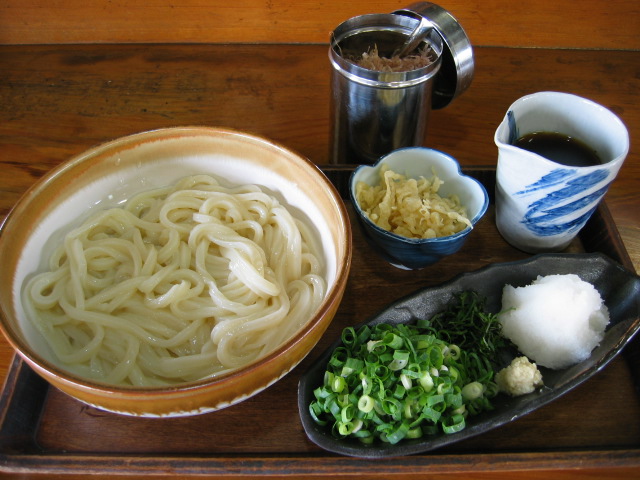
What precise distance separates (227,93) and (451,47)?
3.26 feet

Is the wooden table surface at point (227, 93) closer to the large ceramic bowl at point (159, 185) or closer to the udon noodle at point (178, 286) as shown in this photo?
the large ceramic bowl at point (159, 185)

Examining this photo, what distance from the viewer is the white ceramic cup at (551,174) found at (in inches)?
56.3

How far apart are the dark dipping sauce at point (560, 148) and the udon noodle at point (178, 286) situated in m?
0.74

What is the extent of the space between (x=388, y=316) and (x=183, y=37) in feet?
5.90

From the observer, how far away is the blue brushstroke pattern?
4.64 feet

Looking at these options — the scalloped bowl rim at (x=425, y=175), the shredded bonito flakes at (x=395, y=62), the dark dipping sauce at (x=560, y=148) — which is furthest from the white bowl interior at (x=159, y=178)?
the dark dipping sauce at (x=560, y=148)

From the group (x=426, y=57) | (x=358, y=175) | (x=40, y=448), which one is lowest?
(x=40, y=448)

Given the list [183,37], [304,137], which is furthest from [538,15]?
[183,37]

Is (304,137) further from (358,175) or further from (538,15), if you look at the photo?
(538,15)

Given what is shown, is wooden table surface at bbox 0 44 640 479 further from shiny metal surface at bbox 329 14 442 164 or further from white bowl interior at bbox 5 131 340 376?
white bowl interior at bbox 5 131 340 376

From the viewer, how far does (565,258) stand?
151 cm

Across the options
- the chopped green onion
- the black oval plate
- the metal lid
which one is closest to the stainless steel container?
the metal lid

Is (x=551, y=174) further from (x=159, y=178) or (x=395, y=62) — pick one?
(x=159, y=178)

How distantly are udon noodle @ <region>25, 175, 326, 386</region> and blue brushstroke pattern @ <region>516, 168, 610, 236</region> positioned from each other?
622mm
